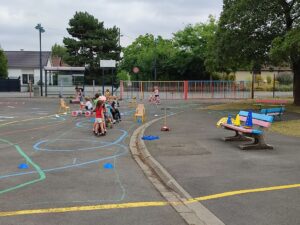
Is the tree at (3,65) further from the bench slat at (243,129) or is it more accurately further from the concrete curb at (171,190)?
the bench slat at (243,129)

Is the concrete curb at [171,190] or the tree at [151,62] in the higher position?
the tree at [151,62]

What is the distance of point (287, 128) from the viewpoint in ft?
55.4

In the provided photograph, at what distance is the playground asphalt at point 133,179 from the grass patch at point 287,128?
43.3 inches

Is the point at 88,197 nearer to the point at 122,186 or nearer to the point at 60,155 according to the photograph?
the point at 122,186

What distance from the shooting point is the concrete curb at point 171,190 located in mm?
6225

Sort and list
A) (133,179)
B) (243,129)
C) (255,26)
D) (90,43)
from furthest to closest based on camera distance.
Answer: (90,43) < (255,26) < (243,129) < (133,179)

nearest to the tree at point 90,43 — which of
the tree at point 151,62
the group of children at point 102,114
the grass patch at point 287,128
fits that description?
the tree at point 151,62

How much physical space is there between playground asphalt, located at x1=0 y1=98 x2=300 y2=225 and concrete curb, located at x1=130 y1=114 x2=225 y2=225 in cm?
11

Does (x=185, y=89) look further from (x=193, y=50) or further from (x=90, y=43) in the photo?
(x=90, y=43)

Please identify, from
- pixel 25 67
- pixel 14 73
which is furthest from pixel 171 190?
pixel 14 73

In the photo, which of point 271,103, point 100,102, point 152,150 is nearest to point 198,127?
point 100,102

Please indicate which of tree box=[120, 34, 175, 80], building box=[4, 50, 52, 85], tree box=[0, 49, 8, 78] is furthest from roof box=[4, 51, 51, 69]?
tree box=[120, 34, 175, 80]

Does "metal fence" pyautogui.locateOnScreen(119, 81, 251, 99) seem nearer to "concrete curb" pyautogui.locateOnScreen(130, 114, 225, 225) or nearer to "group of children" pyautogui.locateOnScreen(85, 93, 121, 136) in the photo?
"group of children" pyautogui.locateOnScreen(85, 93, 121, 136)

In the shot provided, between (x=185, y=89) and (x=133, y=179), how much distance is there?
3272cm
